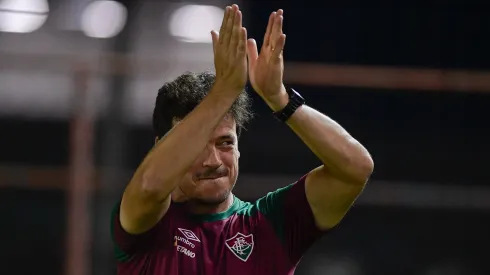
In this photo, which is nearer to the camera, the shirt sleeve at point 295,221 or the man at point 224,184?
the man at point 224,184

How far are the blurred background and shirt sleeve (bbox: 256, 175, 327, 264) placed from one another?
A: 166cm

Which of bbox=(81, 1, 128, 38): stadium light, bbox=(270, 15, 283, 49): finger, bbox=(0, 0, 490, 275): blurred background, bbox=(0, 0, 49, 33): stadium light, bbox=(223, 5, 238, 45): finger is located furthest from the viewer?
bbox=(81, 1, 128, 38): stadium light

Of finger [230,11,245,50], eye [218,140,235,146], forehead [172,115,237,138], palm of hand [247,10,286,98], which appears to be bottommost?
eye [218,140,235,146]

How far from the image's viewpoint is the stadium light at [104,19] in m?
4.72

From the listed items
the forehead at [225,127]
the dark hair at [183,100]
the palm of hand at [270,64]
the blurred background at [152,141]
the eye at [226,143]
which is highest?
the palm of hand at [270,64]

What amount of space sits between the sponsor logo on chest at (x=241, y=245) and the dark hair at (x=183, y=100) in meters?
0.25

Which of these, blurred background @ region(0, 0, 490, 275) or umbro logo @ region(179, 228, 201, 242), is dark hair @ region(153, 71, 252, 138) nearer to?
umbro logo @ region(179, 228, 201, 242)

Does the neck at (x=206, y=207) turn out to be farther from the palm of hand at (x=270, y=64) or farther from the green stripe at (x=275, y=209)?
the palm of hand at (x=270, y=64)

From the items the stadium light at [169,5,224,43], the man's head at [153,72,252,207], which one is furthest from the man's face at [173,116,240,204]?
the stadium light at [169,5,224,43]

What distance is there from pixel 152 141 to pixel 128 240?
2221mm

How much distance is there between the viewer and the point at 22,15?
4.70m

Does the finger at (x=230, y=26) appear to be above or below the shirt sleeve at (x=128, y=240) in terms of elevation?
above

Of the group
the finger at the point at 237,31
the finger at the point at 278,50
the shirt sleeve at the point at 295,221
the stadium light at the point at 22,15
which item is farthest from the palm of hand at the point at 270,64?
the stadium light at the point at 22,15

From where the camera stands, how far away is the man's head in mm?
1990
